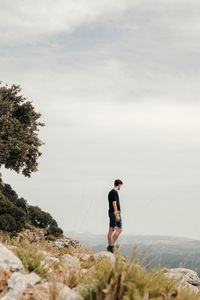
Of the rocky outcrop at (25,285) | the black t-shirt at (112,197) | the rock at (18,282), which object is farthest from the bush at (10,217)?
the rock at (18,282)

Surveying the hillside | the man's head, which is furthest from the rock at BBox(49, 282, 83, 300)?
the hillside

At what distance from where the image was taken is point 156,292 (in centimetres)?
568

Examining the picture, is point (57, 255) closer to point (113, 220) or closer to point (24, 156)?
point (113, 220)

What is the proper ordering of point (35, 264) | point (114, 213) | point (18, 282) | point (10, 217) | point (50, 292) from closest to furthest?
point (50, 292) < point (18, 282) < point (35, 264) < point (114, 213) < point (10, 217)

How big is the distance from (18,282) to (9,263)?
2.30 ft

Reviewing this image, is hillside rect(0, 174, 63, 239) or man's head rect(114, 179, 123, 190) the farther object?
hillside rect(0, 174, 63, 239)

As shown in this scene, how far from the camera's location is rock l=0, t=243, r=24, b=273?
7.11 metres

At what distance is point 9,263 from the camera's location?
7207mm

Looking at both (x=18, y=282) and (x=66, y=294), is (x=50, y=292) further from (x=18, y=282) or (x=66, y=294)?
(x=18, y=282)

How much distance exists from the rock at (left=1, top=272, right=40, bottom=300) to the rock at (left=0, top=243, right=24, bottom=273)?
30 cm

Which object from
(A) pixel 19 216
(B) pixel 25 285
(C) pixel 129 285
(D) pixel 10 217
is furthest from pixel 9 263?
(A) pixel 19 216

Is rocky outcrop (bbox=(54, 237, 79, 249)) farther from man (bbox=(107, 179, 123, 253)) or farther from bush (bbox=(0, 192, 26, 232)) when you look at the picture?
man (bbox=(107, 179, 123, 253))

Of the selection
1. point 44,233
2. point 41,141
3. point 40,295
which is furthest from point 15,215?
point 40,295

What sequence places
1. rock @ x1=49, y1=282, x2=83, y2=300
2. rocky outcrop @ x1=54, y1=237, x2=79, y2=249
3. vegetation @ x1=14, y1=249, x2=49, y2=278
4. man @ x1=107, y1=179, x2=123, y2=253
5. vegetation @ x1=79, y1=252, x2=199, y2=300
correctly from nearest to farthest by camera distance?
vegetation @ x1=79, y1=252, x2=199, y2=300 < rock @ x1=49, y1=282, x2=83, y2=300 < vegetation @ x1=14, y1=249, x2=49, y2=278 < man @ x1=107, y1=179, x2=123, y2=253 < rocky outcrop @ x1=54, y1=237, x2=79, y2=249
